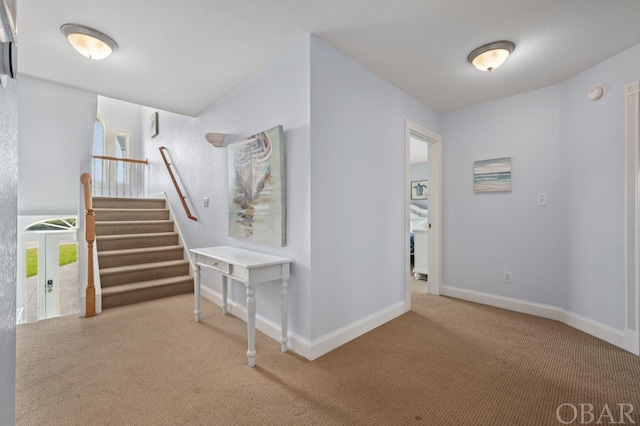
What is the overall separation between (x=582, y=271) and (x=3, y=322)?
12.6ft

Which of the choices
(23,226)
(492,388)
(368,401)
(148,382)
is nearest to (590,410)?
(492,388)

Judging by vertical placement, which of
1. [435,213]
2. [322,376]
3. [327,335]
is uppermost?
[435,213]

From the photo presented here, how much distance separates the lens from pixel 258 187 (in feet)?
8.42

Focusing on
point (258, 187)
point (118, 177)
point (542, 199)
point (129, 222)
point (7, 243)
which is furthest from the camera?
point (118, 177)

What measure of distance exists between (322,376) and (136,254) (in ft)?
10.6

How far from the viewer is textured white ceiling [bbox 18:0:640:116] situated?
182cm

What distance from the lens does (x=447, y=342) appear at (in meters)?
2.39

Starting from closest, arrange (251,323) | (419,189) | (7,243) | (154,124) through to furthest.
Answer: (7,243) → (251,323) → (154,124) → (419,189)

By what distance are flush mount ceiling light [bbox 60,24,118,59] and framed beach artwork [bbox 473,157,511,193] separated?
12.5 ft

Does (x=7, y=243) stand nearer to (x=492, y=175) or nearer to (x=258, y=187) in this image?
(x=258, y=187)

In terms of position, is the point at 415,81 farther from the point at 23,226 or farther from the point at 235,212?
the point at 23,226

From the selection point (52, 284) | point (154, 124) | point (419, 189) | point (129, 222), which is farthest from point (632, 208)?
point (154, 124)

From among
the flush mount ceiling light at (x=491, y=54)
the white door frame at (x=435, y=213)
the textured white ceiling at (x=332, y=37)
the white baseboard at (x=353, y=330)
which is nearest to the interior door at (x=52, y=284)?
the textured white ceiling at (x=332, y=37)

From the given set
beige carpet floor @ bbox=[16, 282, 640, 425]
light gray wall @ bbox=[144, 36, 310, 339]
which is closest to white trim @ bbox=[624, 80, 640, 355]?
beige carpet floor @ bbox=[16, 282, 640, 425]
